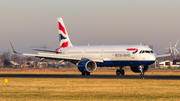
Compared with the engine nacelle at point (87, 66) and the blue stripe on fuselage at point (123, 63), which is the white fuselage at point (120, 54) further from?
the engine nacelle at point (87, 66)

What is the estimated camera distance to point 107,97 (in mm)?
22625

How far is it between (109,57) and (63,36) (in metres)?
14.0

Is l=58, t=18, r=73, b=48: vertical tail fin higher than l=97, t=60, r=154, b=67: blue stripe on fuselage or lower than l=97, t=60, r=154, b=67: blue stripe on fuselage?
higher

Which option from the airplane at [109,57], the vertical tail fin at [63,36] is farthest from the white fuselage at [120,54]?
the vertical tail fin at [63,36]

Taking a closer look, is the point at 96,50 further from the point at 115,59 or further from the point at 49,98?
the point at 49,98

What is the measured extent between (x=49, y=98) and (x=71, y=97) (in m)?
1.51

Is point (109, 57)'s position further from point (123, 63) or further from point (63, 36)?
point (63, 36)

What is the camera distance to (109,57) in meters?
Answer: 56.0

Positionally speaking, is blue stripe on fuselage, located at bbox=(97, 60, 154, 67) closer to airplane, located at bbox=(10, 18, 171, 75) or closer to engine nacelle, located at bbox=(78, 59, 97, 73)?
airplane, located at bbox=(10, 18, 171, 75)

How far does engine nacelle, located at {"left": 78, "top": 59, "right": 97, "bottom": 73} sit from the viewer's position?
53281 millimetres

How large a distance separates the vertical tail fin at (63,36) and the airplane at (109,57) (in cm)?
319

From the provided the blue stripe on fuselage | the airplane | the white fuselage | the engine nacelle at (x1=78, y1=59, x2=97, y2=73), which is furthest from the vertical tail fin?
the engine nacelle at (x1=78, y1=59, x2=97, y2=73)

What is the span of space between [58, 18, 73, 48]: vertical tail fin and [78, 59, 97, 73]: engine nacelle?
38.3ft

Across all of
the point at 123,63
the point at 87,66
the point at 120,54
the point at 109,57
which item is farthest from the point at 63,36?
the point at 123,63
